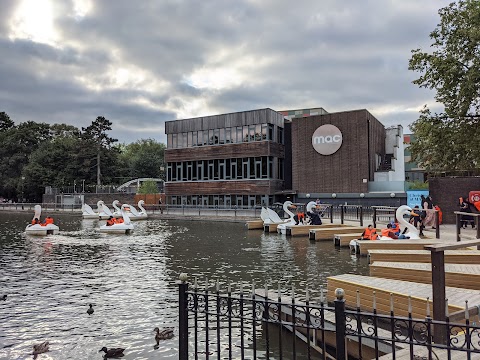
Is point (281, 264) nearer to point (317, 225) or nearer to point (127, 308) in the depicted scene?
point (127, 308)

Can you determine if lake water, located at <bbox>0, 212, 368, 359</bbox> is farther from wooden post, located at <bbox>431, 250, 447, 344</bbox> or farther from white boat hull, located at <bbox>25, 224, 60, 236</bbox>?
wooden post, located at <bbox>431, 250, 447, 344</bbox>

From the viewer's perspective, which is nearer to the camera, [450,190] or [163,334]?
[163,334]

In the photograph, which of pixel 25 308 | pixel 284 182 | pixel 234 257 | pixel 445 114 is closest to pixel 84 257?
pixel 234 257

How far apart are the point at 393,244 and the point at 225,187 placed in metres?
34.4

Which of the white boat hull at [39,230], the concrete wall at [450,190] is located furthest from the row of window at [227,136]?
the white boat hull at [39,230]

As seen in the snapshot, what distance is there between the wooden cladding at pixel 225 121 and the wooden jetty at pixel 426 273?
37.2 meters

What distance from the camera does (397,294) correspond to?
7.32 meters

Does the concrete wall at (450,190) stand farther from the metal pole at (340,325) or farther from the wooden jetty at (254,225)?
the metal pole at (340,325)

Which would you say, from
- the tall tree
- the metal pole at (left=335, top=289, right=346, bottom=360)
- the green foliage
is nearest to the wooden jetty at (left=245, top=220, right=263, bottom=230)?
the metal pole at (left=335, top=289, right=346, bottom=360)

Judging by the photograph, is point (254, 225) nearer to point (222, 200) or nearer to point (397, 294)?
point (222, 200)

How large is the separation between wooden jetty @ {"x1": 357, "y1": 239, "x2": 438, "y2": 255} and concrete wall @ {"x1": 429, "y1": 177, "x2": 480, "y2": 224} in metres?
9.27

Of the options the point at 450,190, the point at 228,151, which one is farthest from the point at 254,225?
the point at 228,151

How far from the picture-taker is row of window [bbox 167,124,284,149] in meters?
46.7

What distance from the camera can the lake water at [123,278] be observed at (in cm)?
846
